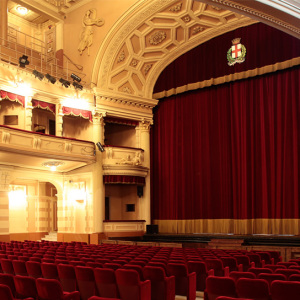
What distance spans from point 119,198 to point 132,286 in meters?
14.3

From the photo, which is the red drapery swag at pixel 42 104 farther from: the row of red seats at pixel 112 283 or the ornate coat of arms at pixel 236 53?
the row of red seats at pixel 112 283

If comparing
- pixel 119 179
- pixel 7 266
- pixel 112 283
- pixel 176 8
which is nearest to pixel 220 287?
pixel 112 283

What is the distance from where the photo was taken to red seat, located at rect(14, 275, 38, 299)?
4164 millimetres

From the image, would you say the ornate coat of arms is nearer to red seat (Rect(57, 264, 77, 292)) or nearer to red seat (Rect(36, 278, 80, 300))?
red seat (Rect(57, 264, 77, 292))

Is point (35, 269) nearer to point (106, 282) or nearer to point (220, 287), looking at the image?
point (106, 282)

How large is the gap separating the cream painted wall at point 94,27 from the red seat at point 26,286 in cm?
1404

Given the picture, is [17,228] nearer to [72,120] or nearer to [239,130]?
[72,120]

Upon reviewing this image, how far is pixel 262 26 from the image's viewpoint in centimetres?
1568

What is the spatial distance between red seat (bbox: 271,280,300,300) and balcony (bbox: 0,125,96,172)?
1111 cm

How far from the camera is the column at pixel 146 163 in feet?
58.7

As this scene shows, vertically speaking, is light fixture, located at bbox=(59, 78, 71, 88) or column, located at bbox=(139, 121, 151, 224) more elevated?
light fixture, located at bbox=(59, 78, 71, 88)

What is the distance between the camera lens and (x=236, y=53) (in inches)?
645

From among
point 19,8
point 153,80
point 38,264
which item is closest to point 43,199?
point 153,80

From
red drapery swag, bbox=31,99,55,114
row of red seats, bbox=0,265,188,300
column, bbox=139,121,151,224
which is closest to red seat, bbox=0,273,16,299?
row of red seats, bbox=0,265,188,300
